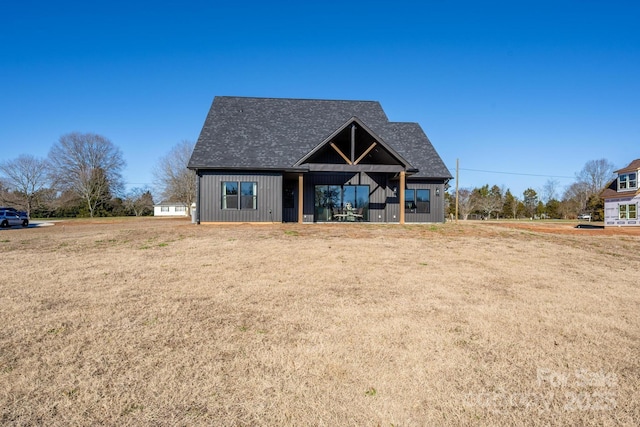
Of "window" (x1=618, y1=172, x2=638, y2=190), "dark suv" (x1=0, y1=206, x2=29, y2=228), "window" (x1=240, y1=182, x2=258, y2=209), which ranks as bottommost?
"dark suv" (x1=0, y1=206, x2=29, y2=228)

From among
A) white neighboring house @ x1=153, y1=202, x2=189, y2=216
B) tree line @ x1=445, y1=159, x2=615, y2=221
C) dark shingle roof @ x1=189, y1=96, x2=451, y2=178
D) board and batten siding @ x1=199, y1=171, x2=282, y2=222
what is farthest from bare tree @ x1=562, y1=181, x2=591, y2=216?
white neighboring house @ x1=153, y1=202, x2=189, y2=216

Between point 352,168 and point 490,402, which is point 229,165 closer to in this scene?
point 352,168

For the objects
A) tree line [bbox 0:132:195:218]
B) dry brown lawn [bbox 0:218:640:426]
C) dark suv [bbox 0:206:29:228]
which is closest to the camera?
dry brown lawn [bbox 0:218:640:426]

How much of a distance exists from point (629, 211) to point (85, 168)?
60.1 metres

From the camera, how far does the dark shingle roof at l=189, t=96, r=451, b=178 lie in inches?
688

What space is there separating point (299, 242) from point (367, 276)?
4160 millimetres

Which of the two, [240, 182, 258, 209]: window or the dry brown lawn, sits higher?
[240, 182, 258, 209]: window

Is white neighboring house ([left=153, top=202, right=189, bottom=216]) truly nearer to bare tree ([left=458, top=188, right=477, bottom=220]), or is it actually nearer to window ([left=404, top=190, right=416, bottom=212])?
bare tree ([left=458, top=188, right=477, bottom=220])

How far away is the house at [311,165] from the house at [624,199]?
55.9ft

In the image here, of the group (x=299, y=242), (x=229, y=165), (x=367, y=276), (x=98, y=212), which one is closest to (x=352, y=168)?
(x=229, y=165)

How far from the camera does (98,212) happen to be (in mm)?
47312

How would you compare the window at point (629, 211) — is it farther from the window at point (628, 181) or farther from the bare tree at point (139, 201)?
the bare tree at point (139, 201)

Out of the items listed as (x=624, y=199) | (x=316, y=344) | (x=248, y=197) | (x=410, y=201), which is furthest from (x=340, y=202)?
(x=624, y=199)

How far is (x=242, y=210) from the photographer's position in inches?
684
